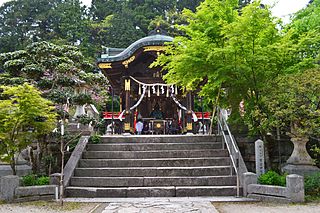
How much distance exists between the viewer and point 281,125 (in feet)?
25.2

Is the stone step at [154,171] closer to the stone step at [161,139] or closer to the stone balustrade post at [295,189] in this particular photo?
the stone step at [161,139]

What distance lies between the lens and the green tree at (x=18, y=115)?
718cm

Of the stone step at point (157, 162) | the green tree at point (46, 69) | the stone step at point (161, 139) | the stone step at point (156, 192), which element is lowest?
the stone step at point (156, 192)

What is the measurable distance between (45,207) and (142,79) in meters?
10.5

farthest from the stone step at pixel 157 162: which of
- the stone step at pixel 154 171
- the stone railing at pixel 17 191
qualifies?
the stone railing at pixel 17 191

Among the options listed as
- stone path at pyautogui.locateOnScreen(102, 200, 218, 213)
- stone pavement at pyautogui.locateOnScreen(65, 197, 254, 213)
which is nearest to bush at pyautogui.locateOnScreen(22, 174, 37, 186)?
stone pavement at pyautogui.locateOnScreen(65, 197, 254, 213)

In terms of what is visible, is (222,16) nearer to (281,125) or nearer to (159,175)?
(281,125)

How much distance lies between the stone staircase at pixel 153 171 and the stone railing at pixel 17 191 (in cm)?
67

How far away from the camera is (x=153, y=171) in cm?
834

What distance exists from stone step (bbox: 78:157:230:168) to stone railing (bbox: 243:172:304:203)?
4.35 ft

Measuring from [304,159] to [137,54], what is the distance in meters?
9.66

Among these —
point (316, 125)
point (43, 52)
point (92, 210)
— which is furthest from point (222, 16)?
point (92, 210)

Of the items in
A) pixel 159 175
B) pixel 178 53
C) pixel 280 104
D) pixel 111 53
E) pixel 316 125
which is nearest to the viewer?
pixel 316 125

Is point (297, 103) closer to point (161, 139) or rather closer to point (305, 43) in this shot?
point (305, 43)
